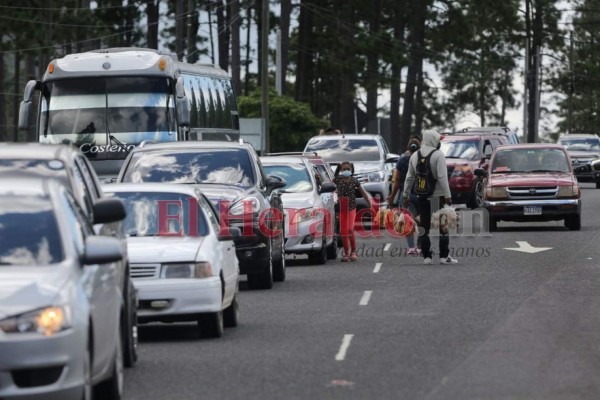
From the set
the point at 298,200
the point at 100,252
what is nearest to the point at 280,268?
the point at 298,200

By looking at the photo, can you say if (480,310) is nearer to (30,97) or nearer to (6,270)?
(6,270)

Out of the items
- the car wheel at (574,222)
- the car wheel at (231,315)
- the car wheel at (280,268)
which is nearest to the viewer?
the car wheel at (231,315)

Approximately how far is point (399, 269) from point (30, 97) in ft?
30.1

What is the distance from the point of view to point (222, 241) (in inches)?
648

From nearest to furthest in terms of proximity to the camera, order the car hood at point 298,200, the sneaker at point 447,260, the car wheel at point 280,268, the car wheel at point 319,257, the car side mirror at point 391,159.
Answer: the car wheel at point 280,268, the sneaker at point 447,260, the car hood at point 298,200, the car wheel at point 319,257, the car side mirror at point 391,159

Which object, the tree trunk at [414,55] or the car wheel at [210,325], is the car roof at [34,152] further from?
the tree trunk at [414,55]

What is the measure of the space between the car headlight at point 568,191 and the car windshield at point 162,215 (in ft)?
56.7

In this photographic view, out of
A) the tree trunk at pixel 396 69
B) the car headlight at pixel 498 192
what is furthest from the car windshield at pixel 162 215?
the tree trunk at pixel 396 69

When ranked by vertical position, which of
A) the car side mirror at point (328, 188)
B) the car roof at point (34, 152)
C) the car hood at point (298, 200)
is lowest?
the car hood at point (298, 200)

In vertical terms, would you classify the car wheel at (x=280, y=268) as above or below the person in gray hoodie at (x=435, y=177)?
below

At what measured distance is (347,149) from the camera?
38656mm

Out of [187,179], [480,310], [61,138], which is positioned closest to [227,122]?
[61,138]

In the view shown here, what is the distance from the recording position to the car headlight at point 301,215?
25.5m

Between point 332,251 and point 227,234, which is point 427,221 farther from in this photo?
point 227,234
